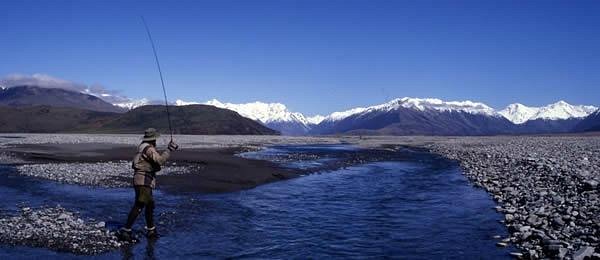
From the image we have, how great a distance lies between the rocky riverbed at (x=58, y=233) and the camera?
43.9 ft

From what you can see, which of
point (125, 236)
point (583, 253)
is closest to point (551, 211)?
point (583, 253)

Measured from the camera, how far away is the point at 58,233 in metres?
14.4

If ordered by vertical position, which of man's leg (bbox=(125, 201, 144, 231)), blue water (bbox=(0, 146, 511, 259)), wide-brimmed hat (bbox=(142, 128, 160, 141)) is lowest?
blue water (bbox=(0, 146, 511, 259))

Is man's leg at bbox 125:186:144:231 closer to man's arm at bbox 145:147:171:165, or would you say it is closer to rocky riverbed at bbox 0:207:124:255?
rocky riverbed at bbox 0:207:124:255

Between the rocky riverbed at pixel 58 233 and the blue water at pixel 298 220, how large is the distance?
568 mm

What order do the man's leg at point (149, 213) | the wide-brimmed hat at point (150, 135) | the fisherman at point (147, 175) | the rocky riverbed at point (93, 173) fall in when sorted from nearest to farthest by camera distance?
the fisherman at point (147, 175), the man's leg at point (149, 213), the wide-brimmed hat at point (150, 135), the rocky riverbed at point (93, 173)

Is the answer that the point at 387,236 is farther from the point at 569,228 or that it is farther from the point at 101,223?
the point at 101,223

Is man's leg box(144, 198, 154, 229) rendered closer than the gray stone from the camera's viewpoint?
No

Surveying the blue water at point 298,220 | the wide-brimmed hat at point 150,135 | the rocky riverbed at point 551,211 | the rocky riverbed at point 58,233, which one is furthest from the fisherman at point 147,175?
the rocky riverbed at point 551,211

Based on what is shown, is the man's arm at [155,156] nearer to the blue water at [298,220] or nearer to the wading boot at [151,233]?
the wading boot at [151,233]

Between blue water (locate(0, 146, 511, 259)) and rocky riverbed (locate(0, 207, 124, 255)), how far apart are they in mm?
568

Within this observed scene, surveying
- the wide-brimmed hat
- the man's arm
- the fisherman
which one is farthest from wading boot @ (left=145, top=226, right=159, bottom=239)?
the wide-brimmed hat

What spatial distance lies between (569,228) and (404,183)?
1847 centimetres

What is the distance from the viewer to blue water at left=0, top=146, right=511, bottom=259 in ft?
46.7
